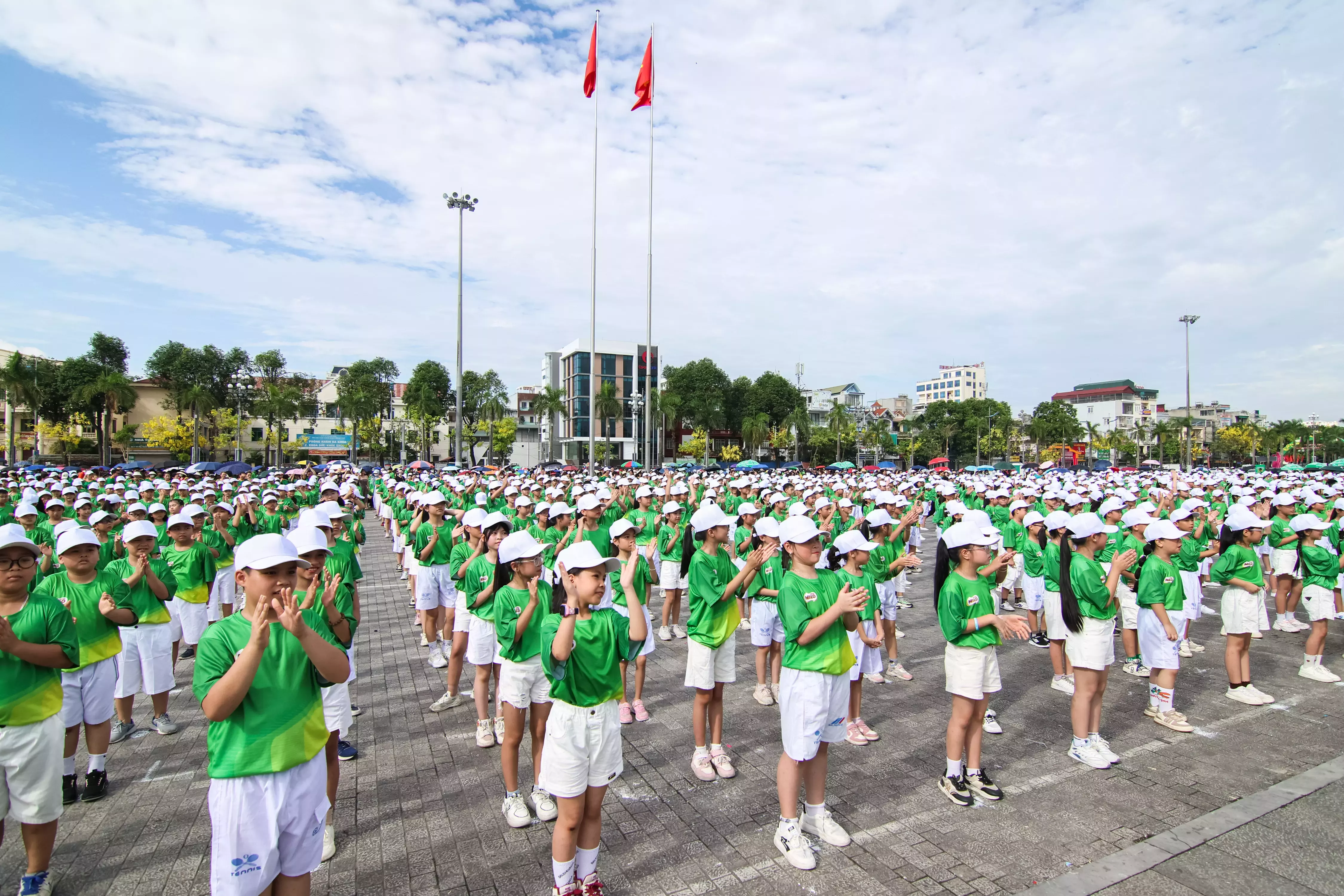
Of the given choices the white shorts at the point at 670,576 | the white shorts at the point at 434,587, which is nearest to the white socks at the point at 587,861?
the white shorts at the point at 434,587

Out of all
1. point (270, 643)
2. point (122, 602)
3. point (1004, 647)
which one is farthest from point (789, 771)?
point (1004, 647)

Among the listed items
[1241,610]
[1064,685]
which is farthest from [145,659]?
[1241,610]

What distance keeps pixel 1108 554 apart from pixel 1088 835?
2978 mm

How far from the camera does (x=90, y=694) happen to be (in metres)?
4.73

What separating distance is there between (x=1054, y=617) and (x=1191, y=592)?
7.33 ft

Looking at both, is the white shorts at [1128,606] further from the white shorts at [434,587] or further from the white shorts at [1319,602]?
the white shorts at [434,587]

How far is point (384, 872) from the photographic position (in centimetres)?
403

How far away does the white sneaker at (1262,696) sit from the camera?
665 centimetres

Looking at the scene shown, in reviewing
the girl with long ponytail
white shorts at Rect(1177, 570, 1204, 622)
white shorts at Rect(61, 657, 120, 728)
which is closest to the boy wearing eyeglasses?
white shorts at Rect(61, 657, 120, 728)

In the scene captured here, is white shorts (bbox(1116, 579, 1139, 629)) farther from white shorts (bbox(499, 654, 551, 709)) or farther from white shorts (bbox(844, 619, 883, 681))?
white shorts (bbox(499, 654, 551, 709))

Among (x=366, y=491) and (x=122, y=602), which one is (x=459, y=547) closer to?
(x=122, y=602)

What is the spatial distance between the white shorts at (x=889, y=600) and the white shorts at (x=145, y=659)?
7205 mm

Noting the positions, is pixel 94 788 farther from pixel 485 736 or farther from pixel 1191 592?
pixel 1191 592

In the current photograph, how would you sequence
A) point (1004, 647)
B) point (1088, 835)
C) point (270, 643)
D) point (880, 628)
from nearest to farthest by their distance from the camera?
1. point (270, 643)
2. point (1088, 835)
3. point (880, 628)
4. point (1004, 647)
